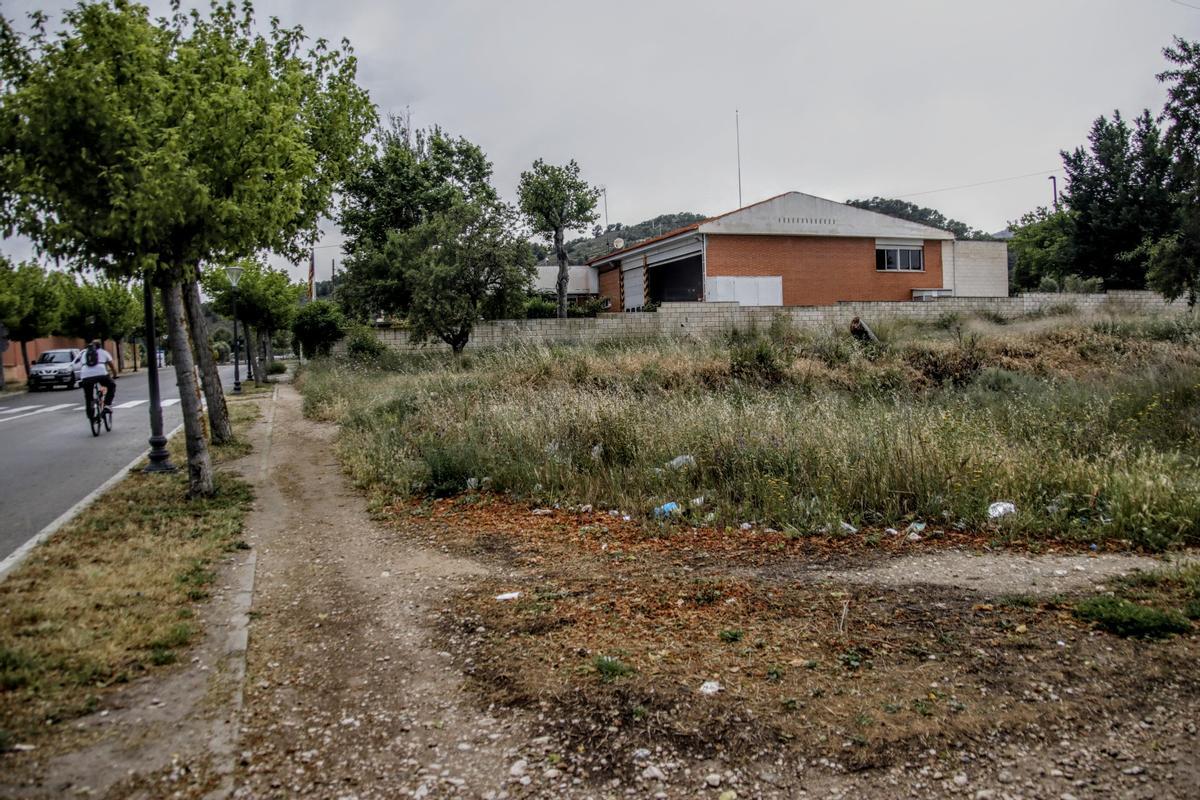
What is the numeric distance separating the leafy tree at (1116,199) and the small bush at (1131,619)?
41.4 metres

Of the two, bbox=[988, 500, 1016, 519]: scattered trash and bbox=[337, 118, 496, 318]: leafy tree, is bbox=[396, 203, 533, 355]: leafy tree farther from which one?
bbox=[988, 500, 1016, 519]: scattered trash

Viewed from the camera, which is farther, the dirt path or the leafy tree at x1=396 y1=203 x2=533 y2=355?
the leafy tree at x1=396 y1=203 x2=533 y2=355

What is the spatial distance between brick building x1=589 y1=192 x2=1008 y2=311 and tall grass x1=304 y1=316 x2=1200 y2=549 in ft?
59.3

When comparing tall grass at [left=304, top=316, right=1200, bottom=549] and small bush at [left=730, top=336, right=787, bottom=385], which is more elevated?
small bush at [left=730, top=336, right=787, bottom=385]

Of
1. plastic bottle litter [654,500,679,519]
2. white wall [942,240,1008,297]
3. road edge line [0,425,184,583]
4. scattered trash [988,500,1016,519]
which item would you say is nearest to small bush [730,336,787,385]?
plastic bottle litter [654,500,679,519]

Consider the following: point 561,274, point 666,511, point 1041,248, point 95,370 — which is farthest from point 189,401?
point 1041,248

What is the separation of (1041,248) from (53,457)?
63794 mm

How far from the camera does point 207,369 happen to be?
39.3 feet

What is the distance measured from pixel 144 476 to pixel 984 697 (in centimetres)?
975

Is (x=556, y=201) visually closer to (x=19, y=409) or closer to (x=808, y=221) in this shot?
(x=808, y=221)

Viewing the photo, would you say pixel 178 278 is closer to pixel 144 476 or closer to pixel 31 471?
pixel 144 476

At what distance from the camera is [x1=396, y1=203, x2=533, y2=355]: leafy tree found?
23.1 m

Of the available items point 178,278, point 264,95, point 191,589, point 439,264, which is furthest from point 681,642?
point 439,264

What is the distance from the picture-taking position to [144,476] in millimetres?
9641
